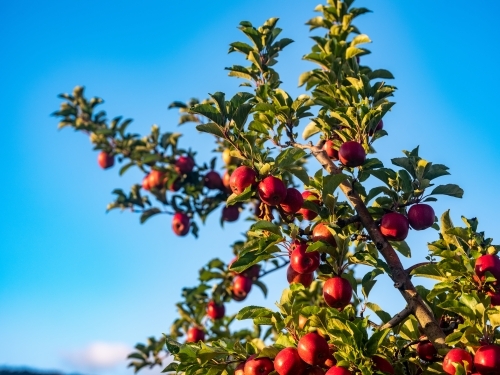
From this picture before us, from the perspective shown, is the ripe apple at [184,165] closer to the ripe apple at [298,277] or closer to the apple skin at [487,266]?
the ripe apple at [298,277]

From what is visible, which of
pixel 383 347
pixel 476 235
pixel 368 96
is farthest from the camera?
pixel 368 96

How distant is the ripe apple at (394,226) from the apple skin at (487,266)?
1.44 feet

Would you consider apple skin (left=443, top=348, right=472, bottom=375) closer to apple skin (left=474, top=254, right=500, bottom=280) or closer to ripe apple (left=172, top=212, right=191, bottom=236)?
apple skin (left=474, top=254, right=500, bottom=280)

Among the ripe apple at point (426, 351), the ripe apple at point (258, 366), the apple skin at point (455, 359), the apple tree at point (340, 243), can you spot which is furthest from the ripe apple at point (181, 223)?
the apple skin at point (455, 359)

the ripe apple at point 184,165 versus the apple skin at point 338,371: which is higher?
the ripe apple at point 184,165

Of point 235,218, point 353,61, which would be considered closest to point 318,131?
point 353,61

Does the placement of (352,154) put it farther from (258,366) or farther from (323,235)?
(258,366)

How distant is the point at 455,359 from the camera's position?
2.79 m

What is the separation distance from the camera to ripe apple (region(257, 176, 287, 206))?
3395 mm

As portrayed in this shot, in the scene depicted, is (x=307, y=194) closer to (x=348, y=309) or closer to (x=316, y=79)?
(x=348, y=309)

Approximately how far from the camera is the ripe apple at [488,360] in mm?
2744

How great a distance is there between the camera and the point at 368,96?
4.13 meters

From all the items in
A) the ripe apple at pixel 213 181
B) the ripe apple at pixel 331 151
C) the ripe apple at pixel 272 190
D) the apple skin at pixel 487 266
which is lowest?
the apple skin at pixel 487 266

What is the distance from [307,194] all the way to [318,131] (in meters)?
0.71
